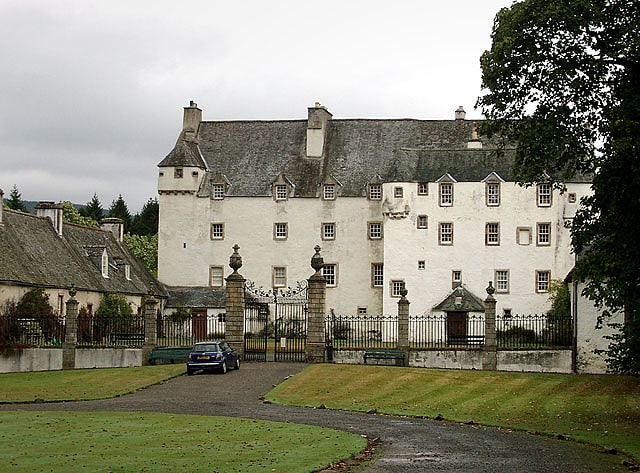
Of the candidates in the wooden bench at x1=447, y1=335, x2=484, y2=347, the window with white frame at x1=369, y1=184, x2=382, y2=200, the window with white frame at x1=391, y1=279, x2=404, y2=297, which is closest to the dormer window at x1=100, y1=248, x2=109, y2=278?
the window with white frame at x1=391, y1=279, x2=404, y2=297

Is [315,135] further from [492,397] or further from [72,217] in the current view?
[492,397]

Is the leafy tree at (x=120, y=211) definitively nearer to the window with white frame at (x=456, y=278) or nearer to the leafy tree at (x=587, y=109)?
the window with white frame at (x=456, y=278)

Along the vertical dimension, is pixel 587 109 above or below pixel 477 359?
above

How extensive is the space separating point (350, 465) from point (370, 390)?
16.5 m

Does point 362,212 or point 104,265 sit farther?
point 362,212

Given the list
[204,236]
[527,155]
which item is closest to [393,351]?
[527,155]

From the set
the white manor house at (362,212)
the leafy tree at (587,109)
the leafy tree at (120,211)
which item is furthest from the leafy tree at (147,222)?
the leafy tree at (587,109)

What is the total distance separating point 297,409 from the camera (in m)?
29.1

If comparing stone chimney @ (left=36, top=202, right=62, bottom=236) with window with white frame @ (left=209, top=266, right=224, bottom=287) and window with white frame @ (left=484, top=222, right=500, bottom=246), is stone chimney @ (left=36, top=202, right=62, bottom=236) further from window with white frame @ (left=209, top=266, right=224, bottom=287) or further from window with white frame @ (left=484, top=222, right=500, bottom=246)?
window with white frame @ (left=484, top=222, right=500, bottom=246)

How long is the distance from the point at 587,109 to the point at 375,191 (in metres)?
46.0

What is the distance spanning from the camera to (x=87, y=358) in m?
45.6

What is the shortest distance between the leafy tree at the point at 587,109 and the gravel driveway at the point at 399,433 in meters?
4.78

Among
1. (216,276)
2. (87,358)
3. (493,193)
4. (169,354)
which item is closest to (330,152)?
(216,276)

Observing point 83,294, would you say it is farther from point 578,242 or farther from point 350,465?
point 350,465
